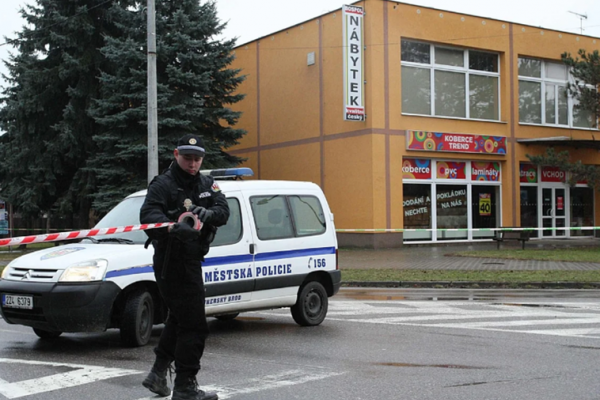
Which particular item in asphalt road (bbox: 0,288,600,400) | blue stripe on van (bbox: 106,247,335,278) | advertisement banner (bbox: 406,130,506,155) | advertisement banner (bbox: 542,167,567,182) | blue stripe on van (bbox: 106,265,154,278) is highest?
advertisement banner (bbox: 406,130,506,155)

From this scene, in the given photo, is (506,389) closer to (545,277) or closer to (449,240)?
(545,277)

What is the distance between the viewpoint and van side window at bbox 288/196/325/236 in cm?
912

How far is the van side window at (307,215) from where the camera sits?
9.12m

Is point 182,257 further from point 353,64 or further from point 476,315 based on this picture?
point 353,64

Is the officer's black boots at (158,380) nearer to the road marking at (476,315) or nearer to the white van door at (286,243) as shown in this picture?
the white van door at (286,243)

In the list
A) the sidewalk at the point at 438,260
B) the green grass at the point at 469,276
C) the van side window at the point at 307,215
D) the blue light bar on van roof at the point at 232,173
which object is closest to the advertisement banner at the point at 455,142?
the sidewalk at the point at 438,260

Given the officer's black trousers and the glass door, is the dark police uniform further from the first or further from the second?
the glass door

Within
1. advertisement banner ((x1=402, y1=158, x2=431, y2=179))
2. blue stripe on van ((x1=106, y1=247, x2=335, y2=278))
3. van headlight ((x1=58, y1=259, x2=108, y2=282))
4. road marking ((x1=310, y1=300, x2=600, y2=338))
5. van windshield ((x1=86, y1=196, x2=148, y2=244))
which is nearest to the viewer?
van headlight ((x1=58, y1=259, x2=108, y2=282))

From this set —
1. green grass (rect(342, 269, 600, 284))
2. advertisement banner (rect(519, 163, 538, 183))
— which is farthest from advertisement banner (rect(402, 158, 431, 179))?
green grass (rect(342, 269, 600, 284))

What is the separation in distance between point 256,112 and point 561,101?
13.1 m

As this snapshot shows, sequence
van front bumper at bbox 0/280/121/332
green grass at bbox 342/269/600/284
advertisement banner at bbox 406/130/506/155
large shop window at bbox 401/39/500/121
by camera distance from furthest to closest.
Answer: large shop window at bbox 401/39/500/121
advertisement banner at bbox 406/130/506/155
green grass at bbox 342/269/600/284
van front bumper at bbox 0/280/121/332

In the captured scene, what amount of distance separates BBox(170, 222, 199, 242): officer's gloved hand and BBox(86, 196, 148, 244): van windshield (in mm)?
2947

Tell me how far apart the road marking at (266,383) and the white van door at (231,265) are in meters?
1.93

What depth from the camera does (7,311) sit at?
23.6ft
